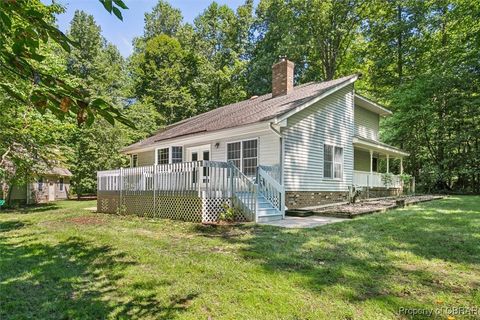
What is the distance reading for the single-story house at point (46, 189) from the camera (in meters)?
23.0

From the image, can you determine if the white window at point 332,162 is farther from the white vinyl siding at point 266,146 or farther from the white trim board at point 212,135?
the white trim board at point 212,135

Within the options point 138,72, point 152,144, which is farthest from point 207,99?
point 152,144

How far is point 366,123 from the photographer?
1847 cm

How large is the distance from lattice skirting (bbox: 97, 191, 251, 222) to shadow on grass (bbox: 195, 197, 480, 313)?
1193 millimetres

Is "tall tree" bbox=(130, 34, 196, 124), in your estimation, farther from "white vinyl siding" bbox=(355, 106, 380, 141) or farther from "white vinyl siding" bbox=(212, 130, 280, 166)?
"white vinyl siding" bbox=(212, 130, 280, 166)

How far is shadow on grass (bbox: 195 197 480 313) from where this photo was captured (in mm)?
3805

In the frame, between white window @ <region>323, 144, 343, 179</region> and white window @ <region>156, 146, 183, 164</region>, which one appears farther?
white window @ <region>156, 146, 183, 164</region>

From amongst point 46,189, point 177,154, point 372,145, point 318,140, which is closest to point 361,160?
point 372,145

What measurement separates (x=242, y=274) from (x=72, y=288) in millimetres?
2122

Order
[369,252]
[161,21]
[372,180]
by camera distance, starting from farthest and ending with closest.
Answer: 1. [161,21]
2. [372,180]
3. [369,252]

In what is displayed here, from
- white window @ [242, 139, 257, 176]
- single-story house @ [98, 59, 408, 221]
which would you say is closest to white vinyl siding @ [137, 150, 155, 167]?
single-story house @ [98, 59, 408, 221]

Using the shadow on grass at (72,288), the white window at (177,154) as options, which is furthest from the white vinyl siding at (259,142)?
the shadow on grass at (72,288)

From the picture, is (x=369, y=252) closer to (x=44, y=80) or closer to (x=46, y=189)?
(x=44, y=80)

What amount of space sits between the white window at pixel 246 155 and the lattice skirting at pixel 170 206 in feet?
8.77
